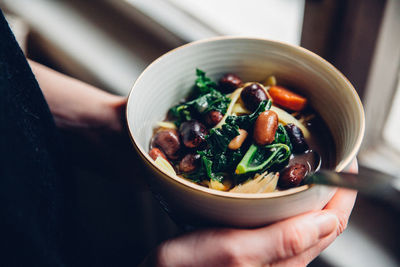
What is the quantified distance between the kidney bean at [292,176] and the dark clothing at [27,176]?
301mm

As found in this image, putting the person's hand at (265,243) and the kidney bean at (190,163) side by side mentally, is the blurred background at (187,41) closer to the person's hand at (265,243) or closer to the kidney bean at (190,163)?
the person's hand at (265,243)

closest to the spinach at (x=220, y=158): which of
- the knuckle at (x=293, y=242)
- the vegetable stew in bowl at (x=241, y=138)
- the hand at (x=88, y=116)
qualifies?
the vegetable stew in bowl at (x=241, y=138)

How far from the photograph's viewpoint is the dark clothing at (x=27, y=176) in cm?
44

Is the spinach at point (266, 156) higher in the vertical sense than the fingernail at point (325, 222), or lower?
higher

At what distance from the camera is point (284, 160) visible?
0.51m

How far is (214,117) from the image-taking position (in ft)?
1.80

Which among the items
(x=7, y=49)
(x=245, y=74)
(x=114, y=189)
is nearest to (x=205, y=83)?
(x=245, y=74)

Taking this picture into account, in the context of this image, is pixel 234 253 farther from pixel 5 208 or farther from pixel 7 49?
pixel 7 49

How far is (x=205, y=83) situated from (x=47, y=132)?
0.26m

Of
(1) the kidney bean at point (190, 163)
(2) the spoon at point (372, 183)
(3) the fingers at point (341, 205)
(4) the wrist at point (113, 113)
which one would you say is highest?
(2) the spoon at point (372, 183)

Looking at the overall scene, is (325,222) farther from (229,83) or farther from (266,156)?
(229,83)

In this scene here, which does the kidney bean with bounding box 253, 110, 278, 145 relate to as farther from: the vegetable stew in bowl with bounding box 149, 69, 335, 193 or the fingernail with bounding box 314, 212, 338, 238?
the fingernail with bounding box 314, 212, 338, 238

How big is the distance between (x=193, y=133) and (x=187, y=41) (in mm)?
378

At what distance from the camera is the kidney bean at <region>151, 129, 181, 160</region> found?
1.76ft
